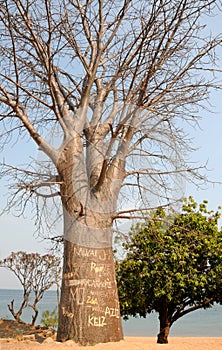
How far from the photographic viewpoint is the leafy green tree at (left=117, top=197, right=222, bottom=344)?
9.85 m

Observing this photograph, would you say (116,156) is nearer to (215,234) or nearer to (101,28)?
(101,28)

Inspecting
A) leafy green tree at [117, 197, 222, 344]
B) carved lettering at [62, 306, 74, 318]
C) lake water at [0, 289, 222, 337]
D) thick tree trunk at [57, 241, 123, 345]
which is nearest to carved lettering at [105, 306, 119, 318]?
thick tree trunk at [57, 241, 123, 345]

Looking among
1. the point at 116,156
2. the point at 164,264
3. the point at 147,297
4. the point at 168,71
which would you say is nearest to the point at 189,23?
the point at 168,71

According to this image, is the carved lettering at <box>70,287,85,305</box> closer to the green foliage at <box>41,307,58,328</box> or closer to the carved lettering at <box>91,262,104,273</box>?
the carved lettering at <box>91,262,104,273</box>

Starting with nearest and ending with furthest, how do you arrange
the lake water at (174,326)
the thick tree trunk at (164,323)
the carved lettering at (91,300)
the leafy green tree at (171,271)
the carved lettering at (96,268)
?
the carved lettering at (91,300), the carved lettering at (96,268), the leafy green tree at (171,271), the thick tree trunk at (164,323), the lake water at (174,326)

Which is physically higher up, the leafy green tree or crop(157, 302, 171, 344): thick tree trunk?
the leafy green tree

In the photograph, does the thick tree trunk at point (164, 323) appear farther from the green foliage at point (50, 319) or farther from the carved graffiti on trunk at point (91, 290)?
the carved graffiti on trunk at point (91, 290)

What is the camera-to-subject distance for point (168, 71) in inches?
276

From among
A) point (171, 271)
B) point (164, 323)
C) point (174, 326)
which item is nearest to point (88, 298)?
point (171, 271)

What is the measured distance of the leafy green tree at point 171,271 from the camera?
985 cm

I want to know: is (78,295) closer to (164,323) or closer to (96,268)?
(96,268)

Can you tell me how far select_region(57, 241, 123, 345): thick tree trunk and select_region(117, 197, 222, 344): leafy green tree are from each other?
3818 mm

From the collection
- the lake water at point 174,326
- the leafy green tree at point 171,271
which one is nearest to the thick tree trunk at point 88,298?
the leafy green tree at point 171,271

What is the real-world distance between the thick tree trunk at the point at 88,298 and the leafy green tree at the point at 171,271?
3818mm
